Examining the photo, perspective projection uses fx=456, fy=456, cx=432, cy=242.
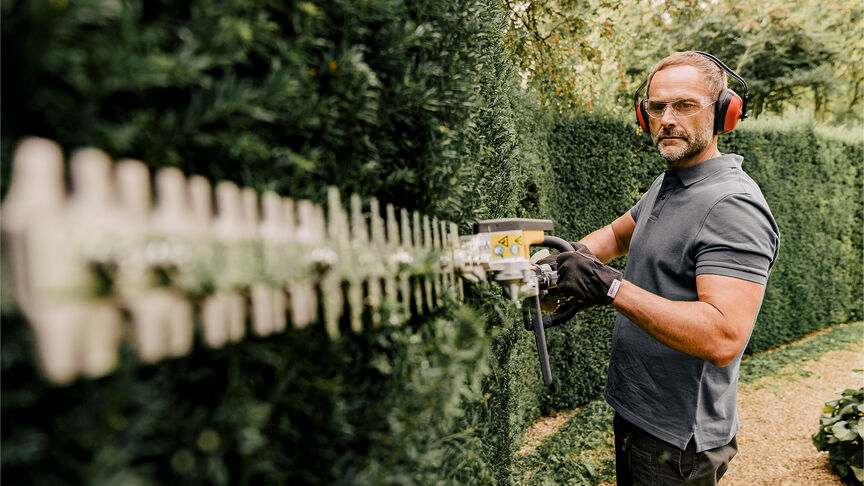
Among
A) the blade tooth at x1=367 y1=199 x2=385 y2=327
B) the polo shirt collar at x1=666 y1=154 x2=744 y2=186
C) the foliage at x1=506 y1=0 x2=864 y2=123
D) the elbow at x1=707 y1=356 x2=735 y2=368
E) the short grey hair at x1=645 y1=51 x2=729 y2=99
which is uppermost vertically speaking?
the foliage at x1=506 y1=0 x2=864 y2=123

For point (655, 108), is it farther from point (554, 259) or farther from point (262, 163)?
point (262, 163)

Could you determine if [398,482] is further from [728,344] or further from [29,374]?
[728,344]

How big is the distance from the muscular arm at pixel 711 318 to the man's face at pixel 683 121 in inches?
27.9

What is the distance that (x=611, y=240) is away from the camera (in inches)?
118

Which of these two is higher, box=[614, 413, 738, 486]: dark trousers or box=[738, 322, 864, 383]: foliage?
box=[614, 413, 738, 486]: dark trousers

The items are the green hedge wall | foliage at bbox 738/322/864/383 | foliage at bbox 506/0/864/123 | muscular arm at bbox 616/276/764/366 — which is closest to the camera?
the green hedge wall

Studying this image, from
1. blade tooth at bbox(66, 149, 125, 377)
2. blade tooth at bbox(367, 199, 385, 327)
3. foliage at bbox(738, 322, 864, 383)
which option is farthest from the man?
foliage at bbox(738, 322, 864, 383)

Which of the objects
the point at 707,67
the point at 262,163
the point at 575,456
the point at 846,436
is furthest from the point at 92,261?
the point at 846,436

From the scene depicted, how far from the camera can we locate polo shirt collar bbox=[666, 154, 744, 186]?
2.23 metres

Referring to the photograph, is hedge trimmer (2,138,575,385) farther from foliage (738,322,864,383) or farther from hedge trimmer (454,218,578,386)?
foliage (738,322,864,383)

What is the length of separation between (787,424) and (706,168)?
17.3 feet

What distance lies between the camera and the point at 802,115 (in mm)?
8750

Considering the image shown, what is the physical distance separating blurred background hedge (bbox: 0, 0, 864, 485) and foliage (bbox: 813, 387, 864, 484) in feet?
13.7

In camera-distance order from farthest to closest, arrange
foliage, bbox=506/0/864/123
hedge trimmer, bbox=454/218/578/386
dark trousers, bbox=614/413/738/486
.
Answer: foliage, bbox=506/0/864/123 → dark trousers, bbox=614/413/738/486 → hedge trimmer, bbox=454/218/578/386
